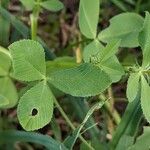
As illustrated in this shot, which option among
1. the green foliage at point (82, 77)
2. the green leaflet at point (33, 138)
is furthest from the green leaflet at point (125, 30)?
the green leaflet at point (33, 138)

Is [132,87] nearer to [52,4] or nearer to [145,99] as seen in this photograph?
[145,99]

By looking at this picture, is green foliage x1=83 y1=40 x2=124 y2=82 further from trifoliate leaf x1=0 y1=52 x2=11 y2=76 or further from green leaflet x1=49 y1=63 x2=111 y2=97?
trifoliate leaf x1=0 y1=52 x2=11 y2=76

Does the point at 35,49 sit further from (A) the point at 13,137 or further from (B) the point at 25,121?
(A) the point at 13,137

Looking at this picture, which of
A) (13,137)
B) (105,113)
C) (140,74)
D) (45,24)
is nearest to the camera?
(140,74)

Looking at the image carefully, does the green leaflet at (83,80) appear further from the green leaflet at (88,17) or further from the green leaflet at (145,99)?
the green leaflet at (88,17)

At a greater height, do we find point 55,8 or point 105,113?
point 55,8

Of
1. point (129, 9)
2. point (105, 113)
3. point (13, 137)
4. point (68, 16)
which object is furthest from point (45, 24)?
point (13, 137)

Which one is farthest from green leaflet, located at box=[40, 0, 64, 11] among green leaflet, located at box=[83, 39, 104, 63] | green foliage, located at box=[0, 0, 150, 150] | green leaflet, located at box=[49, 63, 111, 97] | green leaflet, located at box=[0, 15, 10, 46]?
green leaflet, located at box=[49, 63, 111, 97]

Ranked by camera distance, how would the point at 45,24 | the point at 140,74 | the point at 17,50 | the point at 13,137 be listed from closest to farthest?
the point at 17,50, the point at 140,74, the point at 13,137, the point at 45,24
